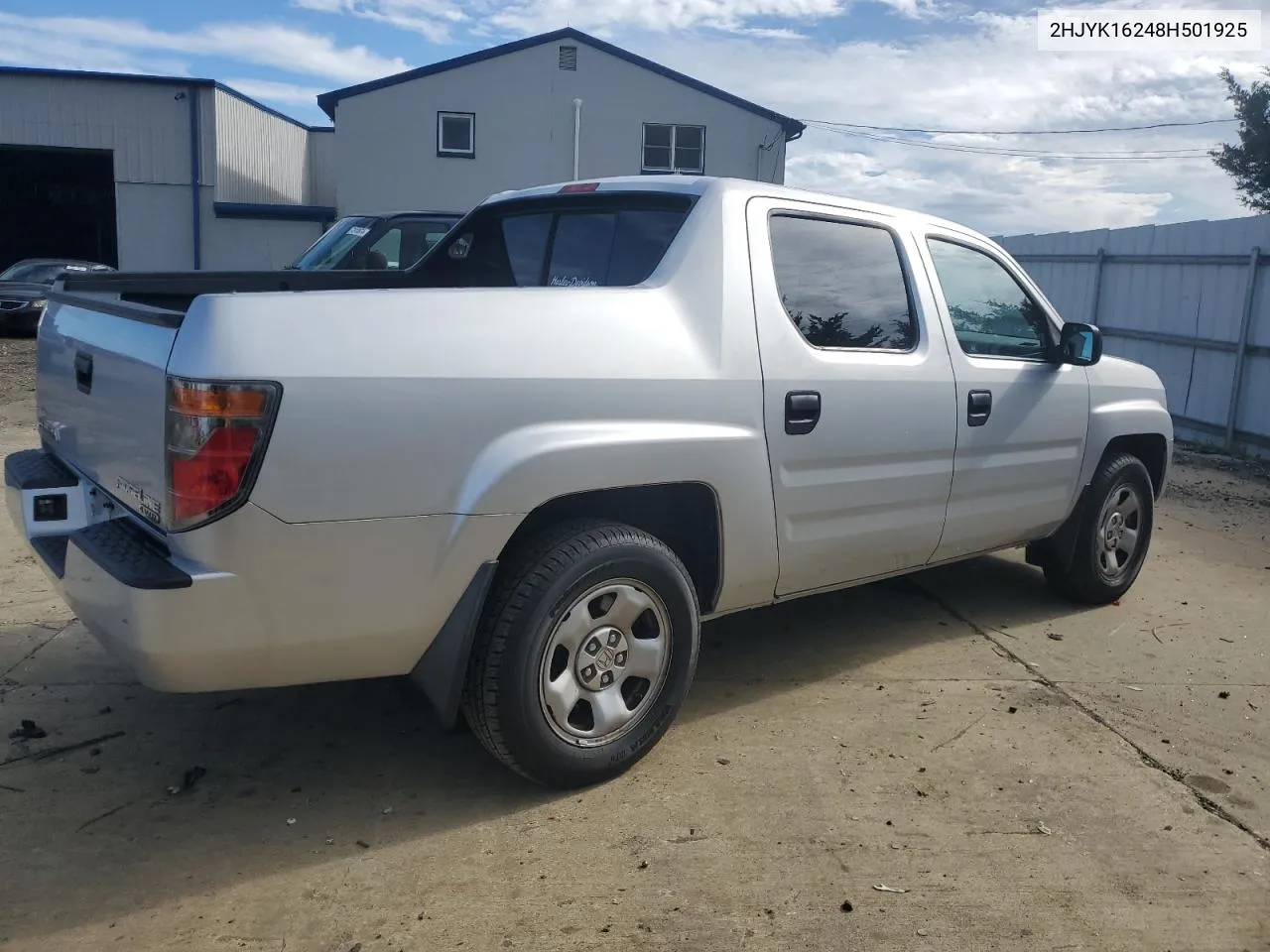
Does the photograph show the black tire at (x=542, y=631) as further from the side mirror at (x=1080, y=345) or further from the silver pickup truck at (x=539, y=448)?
the side mirror at (x=1080, y=345)

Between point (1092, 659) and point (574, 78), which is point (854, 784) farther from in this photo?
point (574, 78)

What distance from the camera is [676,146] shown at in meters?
24.7

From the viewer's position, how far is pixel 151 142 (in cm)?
2453

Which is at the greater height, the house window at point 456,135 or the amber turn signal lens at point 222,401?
the house window at point 456,135

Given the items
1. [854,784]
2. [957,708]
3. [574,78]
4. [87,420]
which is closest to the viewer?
[87,420]

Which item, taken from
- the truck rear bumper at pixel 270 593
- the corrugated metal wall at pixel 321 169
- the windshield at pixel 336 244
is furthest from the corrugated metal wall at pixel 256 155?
the truck rear bumper at pixel 270 593

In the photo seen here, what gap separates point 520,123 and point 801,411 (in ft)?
71.4

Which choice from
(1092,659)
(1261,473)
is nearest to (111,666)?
(1092,659)

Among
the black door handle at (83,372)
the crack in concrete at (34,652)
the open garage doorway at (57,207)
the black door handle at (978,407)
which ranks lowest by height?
the crack in concrete at (34,652)

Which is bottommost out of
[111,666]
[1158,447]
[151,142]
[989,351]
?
[111,666]

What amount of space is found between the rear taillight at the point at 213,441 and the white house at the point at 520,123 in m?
21.9

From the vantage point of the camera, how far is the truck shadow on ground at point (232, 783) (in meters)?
2.99

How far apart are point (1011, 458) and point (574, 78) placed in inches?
834

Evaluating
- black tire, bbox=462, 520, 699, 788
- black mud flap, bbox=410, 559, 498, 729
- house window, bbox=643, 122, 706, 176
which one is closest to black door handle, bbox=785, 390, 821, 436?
black tire, bbox=462, 520, 699, 788
